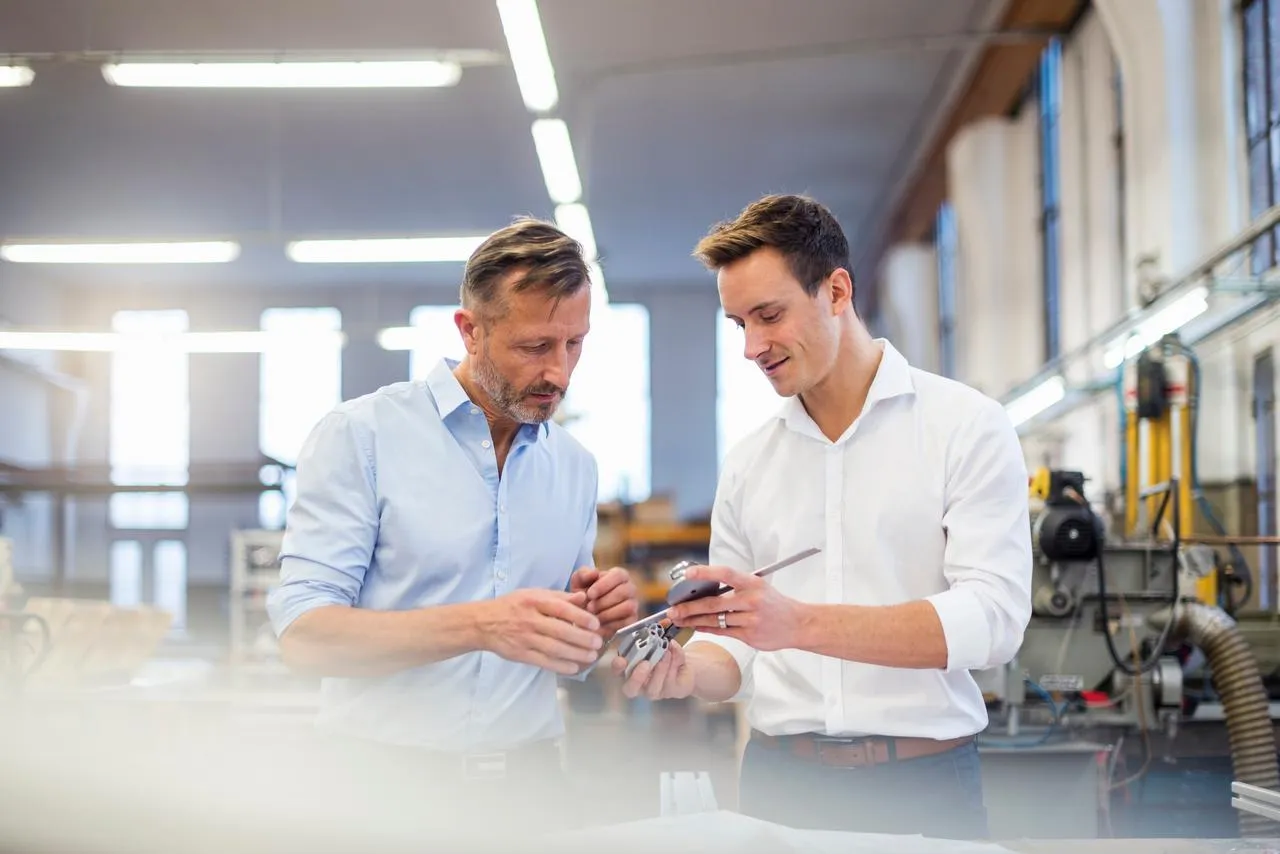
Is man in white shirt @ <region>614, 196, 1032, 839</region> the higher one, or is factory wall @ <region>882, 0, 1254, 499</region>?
factory wall @ <region>882, 0, 1254, 499</region>

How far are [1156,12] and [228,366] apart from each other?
12.5 meters

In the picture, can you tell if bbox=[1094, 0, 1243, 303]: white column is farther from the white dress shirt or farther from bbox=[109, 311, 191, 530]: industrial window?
bbox=[109, 311, 191, 530]: industrial window

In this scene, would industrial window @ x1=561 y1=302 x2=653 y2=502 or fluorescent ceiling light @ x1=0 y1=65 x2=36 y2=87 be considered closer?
fluorescent ceiling light @ x1=0 y1=65 x2=36 y2=87

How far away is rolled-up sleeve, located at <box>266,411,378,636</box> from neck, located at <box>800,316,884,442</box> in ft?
2.17

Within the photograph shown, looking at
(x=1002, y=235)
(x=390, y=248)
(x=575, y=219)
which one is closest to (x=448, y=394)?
(x=390, y=248)

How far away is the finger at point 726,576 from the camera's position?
1466 mm

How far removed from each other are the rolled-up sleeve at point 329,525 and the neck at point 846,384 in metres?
0.66

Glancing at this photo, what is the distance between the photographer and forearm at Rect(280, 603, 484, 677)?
1.50 m

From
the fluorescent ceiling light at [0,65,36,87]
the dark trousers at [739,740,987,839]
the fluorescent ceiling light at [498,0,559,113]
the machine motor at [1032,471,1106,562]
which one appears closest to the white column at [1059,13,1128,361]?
the fluorescent ceiling light at [498,0,559,113]

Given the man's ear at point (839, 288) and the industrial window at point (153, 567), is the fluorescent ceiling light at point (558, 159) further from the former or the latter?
the industrial window at point (153, 567)

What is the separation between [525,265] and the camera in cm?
169

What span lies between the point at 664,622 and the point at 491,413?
397 mm

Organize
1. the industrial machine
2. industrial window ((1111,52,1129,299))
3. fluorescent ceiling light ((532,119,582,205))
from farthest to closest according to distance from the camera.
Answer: industrial window ((1111,52,1129,299))
fluorescent ceiling light ((532,119,582,205))
the industrial machine

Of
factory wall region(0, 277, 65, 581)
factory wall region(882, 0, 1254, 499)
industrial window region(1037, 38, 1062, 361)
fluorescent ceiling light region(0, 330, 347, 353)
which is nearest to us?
factory wall region(882, 0, 1254, 499)
